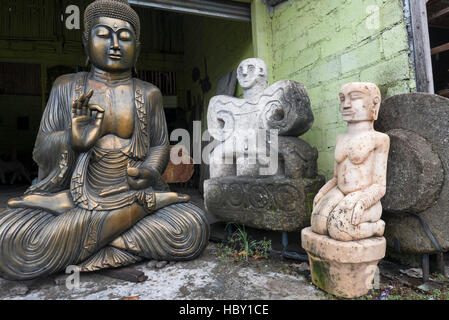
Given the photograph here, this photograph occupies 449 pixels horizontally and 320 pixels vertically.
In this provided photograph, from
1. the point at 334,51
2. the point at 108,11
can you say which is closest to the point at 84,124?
the point at 108,11

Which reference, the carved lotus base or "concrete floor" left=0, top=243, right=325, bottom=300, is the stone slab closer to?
the carved lotus base

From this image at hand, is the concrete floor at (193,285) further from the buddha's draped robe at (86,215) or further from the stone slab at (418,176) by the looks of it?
the stone slab at (418,176)

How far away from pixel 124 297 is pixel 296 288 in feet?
3.73

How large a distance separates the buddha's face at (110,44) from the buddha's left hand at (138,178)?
0.96 metres

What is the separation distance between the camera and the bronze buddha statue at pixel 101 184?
2.17 metres

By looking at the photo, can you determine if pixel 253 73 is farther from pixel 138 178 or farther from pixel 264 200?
pixel 138 178

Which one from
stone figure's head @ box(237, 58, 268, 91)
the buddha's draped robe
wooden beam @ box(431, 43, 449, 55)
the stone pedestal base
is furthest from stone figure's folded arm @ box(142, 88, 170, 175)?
wooden beam @ box(431, 43, 449, 55)

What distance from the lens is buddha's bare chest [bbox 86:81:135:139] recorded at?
257cm

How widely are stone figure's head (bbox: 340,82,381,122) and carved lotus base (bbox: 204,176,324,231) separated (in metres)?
0.71

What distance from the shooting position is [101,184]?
97.2 inches

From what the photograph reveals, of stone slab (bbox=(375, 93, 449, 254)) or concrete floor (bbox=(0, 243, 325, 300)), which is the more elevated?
stone slab (bbox=(375, 93, 449, 254))

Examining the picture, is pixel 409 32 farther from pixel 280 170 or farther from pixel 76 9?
pixel 76 9

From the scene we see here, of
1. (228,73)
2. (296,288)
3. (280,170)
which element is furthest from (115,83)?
(228,73)

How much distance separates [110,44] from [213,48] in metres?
4.17
